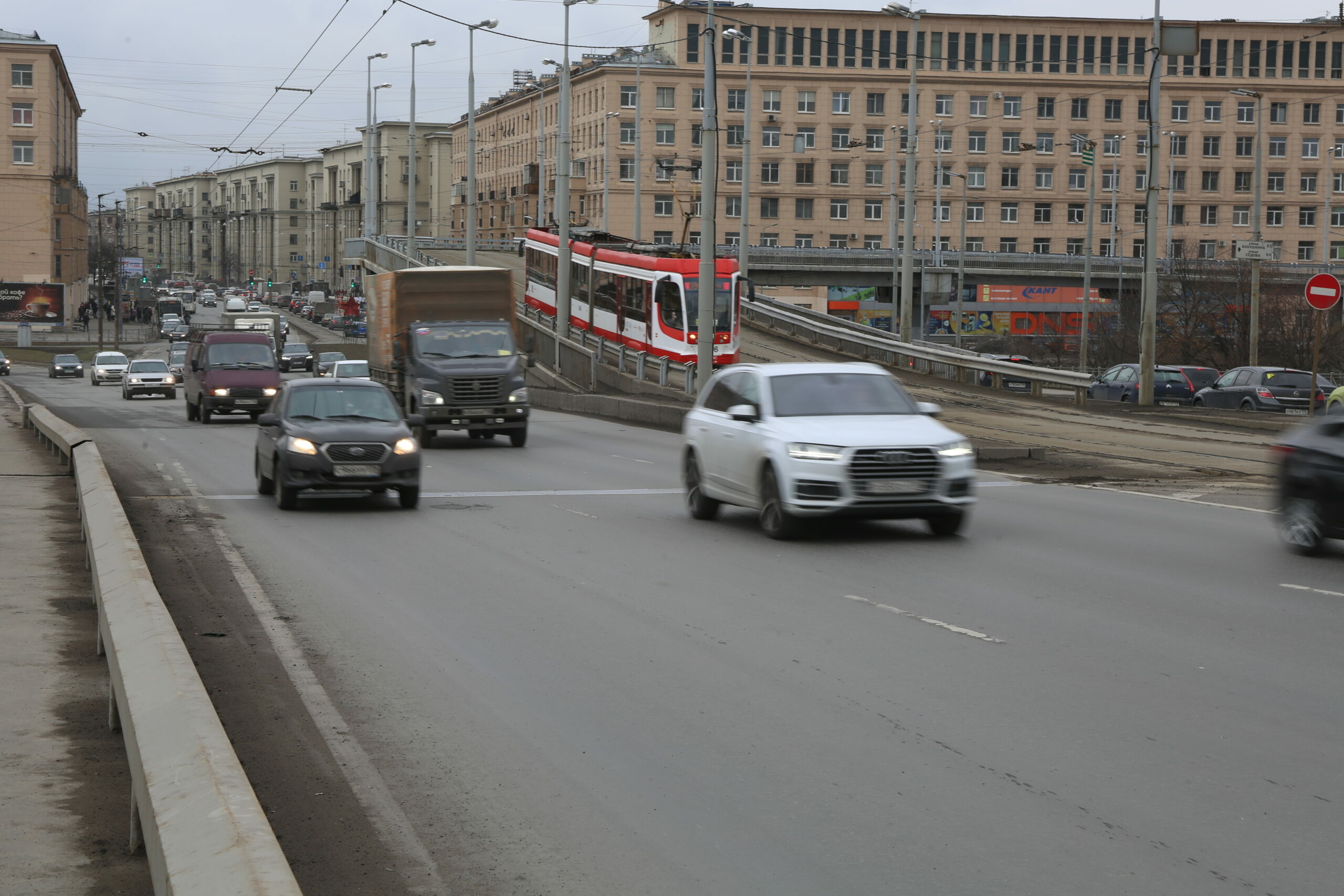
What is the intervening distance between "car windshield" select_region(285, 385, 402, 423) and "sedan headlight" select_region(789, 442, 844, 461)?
6039mm

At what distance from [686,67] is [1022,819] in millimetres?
114403

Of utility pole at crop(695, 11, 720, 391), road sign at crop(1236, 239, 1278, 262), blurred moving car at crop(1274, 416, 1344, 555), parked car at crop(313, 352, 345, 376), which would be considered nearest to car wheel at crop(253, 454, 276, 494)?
blurred moving car at crop(1274, 416, 1344, 555)

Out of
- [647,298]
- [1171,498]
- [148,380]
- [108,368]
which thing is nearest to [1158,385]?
[647,298]

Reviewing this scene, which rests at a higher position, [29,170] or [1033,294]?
[29,170]

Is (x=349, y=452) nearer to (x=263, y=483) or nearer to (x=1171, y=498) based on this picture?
(x=263, y=483)

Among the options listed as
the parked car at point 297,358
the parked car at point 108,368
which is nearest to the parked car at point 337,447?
the parked car at point 108,368

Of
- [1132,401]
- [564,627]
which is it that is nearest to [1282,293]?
[1132,401]

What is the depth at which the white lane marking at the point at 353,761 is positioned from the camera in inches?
216

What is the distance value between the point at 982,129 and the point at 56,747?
381 feet

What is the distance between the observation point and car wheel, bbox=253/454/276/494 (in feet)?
63.1

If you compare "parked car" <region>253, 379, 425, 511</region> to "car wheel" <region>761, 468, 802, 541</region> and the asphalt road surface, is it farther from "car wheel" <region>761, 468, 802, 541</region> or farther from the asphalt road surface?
"car wheel" <region>761, 468, 802, 541</region>

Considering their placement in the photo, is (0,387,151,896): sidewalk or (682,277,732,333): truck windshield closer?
(0,387,151,896): sidewalk

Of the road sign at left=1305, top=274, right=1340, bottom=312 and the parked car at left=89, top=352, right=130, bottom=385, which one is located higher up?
the road sign at left=1305, top=274, right=1340, bottom=312

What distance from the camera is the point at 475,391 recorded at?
28.1m
